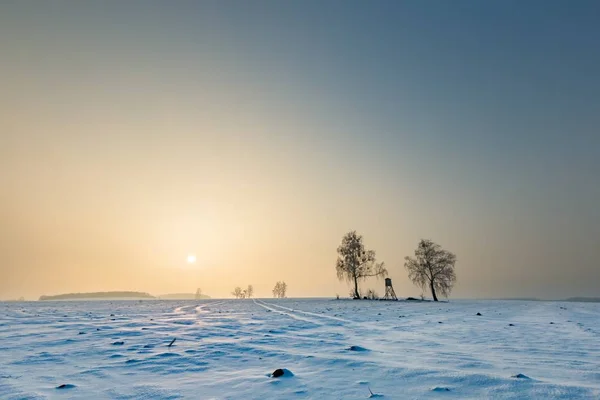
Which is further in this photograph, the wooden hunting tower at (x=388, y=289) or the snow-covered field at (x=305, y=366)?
the wooden hunting tower at (x=388, y=289)

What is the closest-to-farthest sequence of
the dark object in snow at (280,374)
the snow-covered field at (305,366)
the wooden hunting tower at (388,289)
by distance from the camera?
the snow-covered field at (305,366), the dark object in snow at (280,374), the wooden hunting tower at (388,289)

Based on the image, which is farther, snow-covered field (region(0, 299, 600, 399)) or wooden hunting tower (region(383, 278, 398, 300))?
wooden hunting tower (region(383, 278, 398, 300))

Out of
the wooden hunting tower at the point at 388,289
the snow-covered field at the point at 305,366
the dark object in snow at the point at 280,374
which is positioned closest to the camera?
the snow-covered field at the point at 305,366

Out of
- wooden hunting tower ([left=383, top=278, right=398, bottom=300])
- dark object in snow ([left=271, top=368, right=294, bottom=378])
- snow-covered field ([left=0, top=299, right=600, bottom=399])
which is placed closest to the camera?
snow-covered field ([left=0, top=299, right=600, bottom=399])

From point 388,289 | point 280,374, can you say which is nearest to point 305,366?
point 280,374

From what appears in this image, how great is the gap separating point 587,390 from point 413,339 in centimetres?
466

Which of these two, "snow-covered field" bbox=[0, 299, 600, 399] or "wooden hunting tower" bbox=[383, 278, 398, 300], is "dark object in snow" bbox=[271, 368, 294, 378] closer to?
"snow-covered field" bbox=[0, 299, 600, 399]

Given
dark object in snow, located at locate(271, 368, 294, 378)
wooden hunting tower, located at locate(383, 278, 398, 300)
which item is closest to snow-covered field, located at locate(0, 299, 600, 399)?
dark object in snow, located at locate(271, 368, 294, 378)

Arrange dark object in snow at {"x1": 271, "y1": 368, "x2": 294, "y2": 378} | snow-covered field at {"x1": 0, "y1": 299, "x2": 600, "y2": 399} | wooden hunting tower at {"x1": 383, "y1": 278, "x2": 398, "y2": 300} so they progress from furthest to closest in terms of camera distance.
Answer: wooden hunting tower at {"x1": 383, "y1": 278, "x2": 398, "y2": 300} < dark object in snow at {"x1": 271, "y1": 368, "x2": 294, "y2": 378} < snow-covered field at {"x1": 0, "y1": 299, "x2": 600, "y2": 399}

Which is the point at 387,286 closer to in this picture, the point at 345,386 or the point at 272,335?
the point at 272,335

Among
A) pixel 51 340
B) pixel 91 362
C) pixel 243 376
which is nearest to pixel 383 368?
pixel 243 376

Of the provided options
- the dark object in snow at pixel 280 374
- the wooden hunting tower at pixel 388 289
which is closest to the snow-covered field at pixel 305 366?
the dark object in snow at pixel 280 374

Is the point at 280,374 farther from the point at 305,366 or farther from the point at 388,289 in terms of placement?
the point at 388,289

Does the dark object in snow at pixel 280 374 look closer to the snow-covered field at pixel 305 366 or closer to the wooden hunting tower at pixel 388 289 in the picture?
the snow-covered field at pixel 305 366
